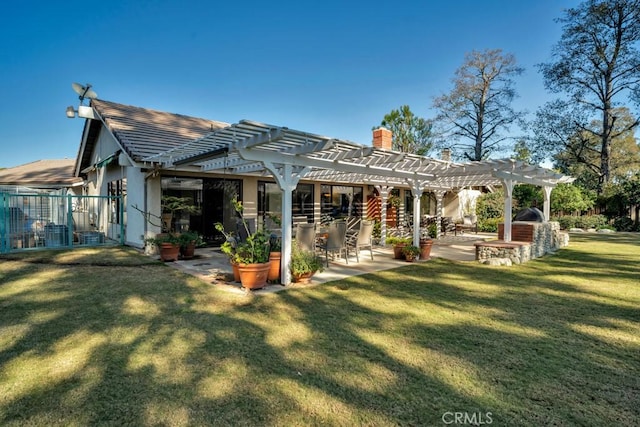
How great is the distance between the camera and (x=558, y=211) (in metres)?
19.5

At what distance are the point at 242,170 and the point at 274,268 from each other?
458 cm

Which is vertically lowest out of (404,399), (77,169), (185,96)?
(404,399)

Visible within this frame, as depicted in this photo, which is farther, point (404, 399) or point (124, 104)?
point (124, 104)

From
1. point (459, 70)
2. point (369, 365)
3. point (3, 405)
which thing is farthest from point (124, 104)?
point (459, 70)

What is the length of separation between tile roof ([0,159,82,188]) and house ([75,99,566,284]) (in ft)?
16.7

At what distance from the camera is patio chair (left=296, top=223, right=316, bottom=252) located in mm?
6672

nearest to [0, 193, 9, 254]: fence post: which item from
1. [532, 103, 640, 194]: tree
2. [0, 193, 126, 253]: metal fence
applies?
[0, 193, 126, 253]: metal fence

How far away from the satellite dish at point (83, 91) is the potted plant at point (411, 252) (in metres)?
12.2

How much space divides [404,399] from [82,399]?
2.51 meters

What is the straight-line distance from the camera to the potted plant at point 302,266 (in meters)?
5.89

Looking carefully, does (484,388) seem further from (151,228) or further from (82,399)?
(151,228)

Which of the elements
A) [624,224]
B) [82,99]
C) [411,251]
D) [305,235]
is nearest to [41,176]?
[82,99]

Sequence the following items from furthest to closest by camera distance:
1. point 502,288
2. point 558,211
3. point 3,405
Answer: point 558,211 < point 502,288 < point 3,405

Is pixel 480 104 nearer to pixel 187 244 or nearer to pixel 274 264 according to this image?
pixel 187 244
